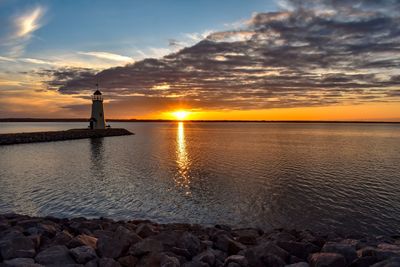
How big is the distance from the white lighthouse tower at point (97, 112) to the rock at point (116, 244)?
69.3 m

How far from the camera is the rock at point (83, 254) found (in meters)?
7.82

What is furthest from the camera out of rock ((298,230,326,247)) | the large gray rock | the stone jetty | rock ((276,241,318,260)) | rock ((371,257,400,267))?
the stone jetty

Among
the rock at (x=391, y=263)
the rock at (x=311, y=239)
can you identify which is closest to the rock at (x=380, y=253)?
the rock at (x=391, y=263)

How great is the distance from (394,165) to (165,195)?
26252mm

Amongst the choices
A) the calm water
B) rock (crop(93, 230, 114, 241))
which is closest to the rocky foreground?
rock (crop(93, 230, 114, 241))

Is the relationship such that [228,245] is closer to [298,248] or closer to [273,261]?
[273,261]

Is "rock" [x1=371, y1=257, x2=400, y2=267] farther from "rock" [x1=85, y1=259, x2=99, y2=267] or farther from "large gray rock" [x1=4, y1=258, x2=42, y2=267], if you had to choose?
"large gray rock" [x1=4, y1=258, x2=42, y2=267]

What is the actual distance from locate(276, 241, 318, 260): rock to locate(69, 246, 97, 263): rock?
5.08m

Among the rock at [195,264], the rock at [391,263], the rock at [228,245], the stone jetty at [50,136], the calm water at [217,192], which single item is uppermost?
the stone jetty at [50,136]

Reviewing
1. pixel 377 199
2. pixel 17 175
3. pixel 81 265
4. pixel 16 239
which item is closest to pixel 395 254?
pixel 81 265

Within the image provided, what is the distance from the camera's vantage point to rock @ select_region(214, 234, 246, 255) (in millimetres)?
9011

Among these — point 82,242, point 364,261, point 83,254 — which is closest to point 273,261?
point 364,261

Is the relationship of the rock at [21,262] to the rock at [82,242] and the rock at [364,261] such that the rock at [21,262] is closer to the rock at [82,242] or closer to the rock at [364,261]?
the rock at [82,242]

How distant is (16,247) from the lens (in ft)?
26.8
